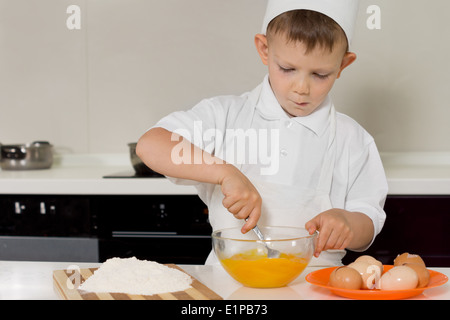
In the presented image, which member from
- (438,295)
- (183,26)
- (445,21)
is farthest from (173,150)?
(445,21)

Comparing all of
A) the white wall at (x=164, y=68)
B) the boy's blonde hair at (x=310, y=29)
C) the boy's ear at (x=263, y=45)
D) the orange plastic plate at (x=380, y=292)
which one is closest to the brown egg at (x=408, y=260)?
the orange plastic plate at (x=380, y=292)

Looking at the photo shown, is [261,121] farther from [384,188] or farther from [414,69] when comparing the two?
[414,69]

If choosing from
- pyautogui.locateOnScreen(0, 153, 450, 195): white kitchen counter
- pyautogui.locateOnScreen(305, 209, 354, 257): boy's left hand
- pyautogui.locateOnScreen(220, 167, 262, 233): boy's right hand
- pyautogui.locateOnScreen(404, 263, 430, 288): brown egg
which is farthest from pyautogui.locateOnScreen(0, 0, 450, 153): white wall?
pyautogui.locateOnScreen(404, 263, 430, 288): brown egg

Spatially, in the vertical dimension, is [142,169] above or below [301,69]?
below

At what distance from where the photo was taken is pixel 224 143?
1.34 m

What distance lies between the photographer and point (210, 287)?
90 cm

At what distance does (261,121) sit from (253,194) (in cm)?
39

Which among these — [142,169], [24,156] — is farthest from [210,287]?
[24,156]

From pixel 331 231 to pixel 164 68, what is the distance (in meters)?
1.42

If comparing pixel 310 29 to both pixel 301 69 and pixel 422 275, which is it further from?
pixel 422 275

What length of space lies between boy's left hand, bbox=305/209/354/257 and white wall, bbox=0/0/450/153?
122cm
